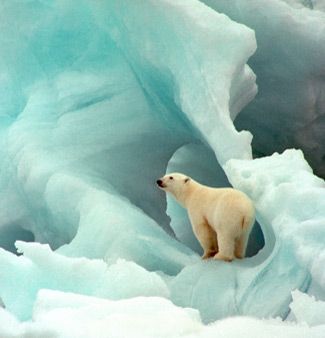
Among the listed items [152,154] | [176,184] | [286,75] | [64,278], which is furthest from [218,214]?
[286,75]

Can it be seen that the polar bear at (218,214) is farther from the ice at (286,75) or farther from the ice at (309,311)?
the ice at (286,75)

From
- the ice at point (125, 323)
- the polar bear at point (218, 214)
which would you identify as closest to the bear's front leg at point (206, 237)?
the polar bear at point (218, 214)

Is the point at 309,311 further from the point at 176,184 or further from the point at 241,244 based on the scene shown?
the point at 176,184

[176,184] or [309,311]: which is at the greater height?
[309,311]

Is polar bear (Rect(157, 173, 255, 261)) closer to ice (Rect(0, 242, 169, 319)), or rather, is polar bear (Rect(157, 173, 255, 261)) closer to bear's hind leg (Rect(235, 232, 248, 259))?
bear's hind leg (Rect(235, 232, 248, 259))

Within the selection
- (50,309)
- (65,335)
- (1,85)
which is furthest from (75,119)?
(65,335)

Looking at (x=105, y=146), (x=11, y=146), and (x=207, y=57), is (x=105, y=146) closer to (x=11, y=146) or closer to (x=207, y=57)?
(x=11, y=146)
